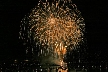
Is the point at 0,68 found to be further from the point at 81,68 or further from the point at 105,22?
the point at 105,22

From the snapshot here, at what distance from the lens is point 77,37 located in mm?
23359

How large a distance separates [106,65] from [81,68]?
193 centimetres

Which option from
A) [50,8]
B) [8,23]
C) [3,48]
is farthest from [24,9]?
[50,8]

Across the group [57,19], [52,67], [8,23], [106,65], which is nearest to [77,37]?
[57,19]

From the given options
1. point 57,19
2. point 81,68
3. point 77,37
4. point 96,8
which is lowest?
point 81,68

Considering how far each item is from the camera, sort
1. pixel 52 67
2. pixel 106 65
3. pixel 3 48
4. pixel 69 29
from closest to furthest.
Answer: pixel 52 67
pixel 106 65
pixel 69 29
pixel 3 48

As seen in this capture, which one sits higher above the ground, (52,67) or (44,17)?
(44,17)

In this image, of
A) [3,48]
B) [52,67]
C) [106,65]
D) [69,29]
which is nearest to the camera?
[52,67]

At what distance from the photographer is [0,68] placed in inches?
542

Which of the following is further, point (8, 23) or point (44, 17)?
point (8, 23)

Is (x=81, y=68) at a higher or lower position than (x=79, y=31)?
lower

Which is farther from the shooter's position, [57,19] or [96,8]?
[96,8]

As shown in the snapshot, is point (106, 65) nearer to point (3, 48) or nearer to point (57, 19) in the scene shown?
A: point (57, 19)

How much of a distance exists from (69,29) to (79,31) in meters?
1.44
